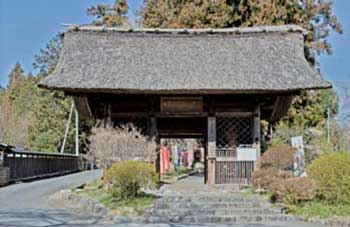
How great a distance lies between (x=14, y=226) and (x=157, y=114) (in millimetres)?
7256

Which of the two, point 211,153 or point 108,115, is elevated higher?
point 108,115

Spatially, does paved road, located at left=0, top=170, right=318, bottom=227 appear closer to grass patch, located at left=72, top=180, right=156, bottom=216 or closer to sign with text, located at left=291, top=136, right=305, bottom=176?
grass patch, located at left=72, top=180, right=156, bottom=216

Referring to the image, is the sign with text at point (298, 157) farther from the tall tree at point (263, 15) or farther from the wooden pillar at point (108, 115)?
the tall tree at point (263, 15)

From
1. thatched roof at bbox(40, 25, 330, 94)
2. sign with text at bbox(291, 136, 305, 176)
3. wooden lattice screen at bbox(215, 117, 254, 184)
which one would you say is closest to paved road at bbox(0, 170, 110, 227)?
thatched roof at bbox(40, 25, 330, 94)

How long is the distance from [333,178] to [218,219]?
9.40 feet

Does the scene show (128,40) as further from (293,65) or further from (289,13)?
(289,13)

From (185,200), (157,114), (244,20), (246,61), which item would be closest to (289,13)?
(244,20)

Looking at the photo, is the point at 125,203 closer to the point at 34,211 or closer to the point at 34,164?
the point at 34,211

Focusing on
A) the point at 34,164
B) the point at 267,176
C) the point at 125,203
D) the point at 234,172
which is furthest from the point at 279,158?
the point at 34,164

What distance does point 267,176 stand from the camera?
14.6 meters

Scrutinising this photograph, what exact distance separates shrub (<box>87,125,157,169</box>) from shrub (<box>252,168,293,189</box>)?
3.15m

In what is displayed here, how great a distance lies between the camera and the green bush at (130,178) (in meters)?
13.4

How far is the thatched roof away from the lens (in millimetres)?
15945

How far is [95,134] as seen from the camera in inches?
649
